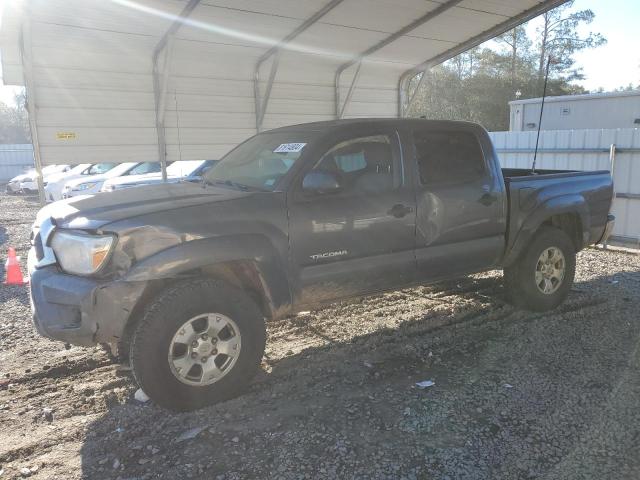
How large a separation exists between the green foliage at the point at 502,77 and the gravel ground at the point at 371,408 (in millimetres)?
36216

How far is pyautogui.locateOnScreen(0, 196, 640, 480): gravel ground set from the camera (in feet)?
9.80

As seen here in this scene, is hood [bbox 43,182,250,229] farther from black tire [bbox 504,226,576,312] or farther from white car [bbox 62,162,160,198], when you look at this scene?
white car [bbox 62,162,160,198]

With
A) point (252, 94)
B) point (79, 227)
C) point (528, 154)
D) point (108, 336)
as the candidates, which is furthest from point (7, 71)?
point (528, 154)

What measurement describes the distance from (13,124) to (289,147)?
8911cm

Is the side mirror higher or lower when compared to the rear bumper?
higher

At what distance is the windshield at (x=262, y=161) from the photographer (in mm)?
4152

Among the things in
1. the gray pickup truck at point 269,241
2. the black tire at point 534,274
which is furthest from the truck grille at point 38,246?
the black tire at point 534,274

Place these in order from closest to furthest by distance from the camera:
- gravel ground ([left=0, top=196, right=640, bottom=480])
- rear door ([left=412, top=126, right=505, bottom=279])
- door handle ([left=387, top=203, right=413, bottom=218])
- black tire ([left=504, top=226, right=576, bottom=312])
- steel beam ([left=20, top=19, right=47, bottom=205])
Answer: gravel ground ([left=0, top=196, right=640, bottom=480]) → door handle ([left=387, top=203, right=413, bottom=218]) → rear door ([left=412, top=126, right=505, bottom=279]) → black tire ([left=504, top=226, right=576, bottom=312]) → steel beam ([left=20, top=19, right=47, bottom=205])

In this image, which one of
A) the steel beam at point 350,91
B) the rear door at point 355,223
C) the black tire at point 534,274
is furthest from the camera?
the steel beam at point 350,91

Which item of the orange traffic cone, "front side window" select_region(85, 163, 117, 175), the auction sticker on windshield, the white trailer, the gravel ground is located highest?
the white trailer

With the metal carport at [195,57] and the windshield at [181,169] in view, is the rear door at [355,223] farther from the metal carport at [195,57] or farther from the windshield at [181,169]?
the windshield at [181,169]

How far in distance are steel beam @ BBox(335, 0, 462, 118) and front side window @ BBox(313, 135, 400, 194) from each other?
4.53 m

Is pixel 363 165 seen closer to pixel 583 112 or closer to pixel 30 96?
pixel 30 96

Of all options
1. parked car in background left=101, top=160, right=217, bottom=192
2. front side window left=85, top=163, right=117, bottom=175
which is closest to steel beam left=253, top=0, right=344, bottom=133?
parked car in background left=101, top=160, right=217, bottom=192
